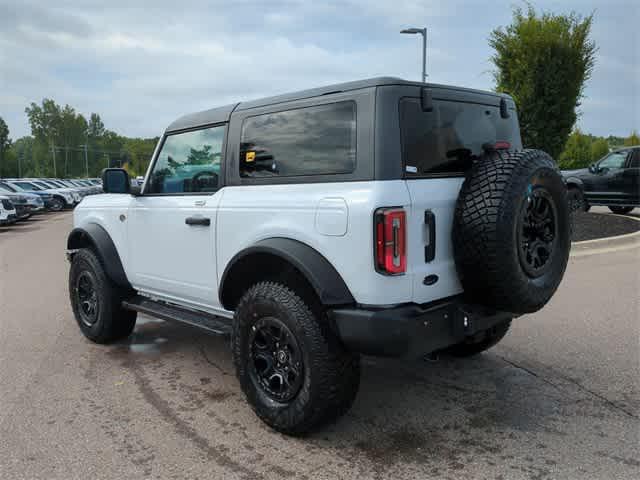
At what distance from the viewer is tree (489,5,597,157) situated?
1255 cm

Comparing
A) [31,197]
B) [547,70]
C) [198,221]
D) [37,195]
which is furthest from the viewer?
[37,195]

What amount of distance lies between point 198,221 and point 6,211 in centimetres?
1577

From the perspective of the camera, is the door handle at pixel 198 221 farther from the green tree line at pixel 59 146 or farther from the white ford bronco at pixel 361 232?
the green tree line at pixel 59 146

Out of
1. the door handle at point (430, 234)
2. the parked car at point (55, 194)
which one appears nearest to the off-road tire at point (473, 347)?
the door handle at point (430, 234)

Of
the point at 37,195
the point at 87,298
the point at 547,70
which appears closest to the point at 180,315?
the point at 87,298

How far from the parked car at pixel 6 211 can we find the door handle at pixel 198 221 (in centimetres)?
1540

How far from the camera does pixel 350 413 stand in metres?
3.62

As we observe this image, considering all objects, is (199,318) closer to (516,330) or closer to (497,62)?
(516,330)

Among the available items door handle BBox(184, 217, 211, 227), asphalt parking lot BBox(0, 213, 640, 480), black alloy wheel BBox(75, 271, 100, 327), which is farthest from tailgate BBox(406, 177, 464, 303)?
black alloy wheel BBox(75, 271, 100, 327)

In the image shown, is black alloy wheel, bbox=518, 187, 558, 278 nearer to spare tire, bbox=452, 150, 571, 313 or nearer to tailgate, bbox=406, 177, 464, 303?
spare tire, bbox=452, 150, 571, 313

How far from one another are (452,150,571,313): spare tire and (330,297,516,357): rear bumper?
22 cm

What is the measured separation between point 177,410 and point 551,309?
4.13 m

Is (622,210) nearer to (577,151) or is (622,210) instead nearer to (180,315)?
(180,315)

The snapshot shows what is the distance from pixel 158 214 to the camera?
4398 millimetres
